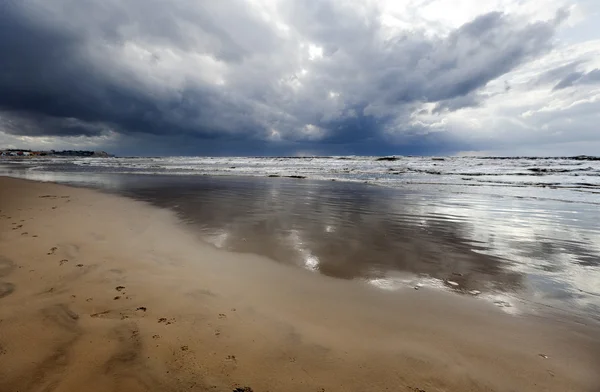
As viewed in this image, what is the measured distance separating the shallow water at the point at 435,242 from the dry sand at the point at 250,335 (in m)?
0.61

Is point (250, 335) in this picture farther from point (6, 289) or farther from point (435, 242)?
point (435, 242)

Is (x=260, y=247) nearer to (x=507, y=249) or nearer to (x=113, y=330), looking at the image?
(x=113, y=330)

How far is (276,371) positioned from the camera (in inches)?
98.4

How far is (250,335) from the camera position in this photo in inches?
117

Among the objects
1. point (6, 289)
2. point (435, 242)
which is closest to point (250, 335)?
point (6, 289)

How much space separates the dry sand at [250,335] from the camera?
7.89 feet

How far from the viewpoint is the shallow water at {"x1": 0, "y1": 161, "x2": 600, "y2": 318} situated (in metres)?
4.41

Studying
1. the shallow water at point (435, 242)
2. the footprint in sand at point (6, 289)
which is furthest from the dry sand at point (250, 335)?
the shallow water at point (435, 242)

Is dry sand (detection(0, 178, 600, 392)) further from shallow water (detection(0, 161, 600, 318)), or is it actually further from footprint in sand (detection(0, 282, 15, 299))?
shallow water (detection(0, 161, 600, 318))

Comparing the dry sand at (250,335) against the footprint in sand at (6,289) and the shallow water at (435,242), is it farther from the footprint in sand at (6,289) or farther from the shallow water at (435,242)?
the shallow water at (435,242)

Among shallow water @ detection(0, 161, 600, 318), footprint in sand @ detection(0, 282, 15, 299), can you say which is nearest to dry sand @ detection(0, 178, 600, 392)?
footprint in sand @ detection(0, 282, 15, 299)

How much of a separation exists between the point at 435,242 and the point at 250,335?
502 cm

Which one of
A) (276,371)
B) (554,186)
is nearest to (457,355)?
(276,371)

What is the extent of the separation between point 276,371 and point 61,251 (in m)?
4.84
